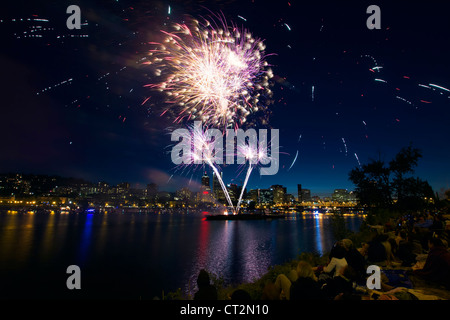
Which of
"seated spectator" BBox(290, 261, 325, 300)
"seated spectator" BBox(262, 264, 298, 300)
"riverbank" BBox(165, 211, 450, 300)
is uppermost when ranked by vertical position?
"seated spectator" BBox(290, 261, 325, 300)

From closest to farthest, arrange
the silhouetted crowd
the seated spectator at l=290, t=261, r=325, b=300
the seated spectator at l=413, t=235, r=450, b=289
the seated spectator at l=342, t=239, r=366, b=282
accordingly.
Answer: the seated spectator at l=290, t=261, r=325, b=300 < the silhouetted crowd < the seated spectator at l=413, t=235, r=450, b=289 < the seated spectator at l=342, t=239, r=366, b=282

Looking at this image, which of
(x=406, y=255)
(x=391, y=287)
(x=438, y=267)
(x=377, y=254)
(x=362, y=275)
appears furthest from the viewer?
(x=377, y=254)

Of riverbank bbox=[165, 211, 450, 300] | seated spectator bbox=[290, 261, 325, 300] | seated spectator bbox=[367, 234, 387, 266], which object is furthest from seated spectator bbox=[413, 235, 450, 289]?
seated spectator bbox=[290, 261, 325, 300]

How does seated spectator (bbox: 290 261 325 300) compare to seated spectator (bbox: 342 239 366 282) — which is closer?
seated spectator (bbox: 290 261 325 300)

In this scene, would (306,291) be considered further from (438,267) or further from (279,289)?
(438,267)

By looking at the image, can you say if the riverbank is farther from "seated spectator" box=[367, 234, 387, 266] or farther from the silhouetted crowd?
"seated spectator" box=[367, 234, 387, 266]

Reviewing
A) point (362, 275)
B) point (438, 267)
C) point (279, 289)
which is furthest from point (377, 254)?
point (279, 289)

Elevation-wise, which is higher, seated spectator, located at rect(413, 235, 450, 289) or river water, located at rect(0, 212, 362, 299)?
seated spectator, located at rect(413, 235, 450, 289)

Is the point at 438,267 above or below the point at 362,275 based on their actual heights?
above

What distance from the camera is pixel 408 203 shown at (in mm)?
23531

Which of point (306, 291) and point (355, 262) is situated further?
point (355, 262)

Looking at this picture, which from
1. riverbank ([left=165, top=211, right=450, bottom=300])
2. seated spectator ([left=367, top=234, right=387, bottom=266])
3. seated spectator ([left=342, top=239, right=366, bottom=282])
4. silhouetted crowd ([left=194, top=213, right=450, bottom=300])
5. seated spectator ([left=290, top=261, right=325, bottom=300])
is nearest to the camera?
seated spectator ([left=290, top=261, right=325, bottom=300])
